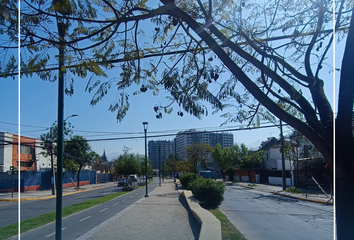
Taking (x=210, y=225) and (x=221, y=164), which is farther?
(x=221, y=164)

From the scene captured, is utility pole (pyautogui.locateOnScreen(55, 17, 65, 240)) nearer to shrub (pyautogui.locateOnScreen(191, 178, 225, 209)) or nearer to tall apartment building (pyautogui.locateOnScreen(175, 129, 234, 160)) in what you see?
shrub (pyautogui.locateOnScreen(191, 178, 225, 209))

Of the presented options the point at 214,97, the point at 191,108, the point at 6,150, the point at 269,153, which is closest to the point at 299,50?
the point at 214,97

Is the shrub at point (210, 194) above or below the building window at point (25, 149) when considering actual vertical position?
below

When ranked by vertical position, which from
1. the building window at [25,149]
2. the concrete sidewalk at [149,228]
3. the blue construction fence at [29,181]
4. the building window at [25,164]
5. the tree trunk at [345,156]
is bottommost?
the blue construction fence at [29,181]

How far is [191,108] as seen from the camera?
17.0ft

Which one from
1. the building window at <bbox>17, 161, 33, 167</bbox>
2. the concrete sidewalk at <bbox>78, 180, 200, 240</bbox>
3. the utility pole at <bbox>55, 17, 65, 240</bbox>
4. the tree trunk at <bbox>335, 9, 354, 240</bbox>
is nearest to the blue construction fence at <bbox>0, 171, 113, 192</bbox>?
the building window at <bbox>17, 161, 33, 167</bbox>

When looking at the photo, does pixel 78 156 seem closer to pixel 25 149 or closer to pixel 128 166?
pixel 25 149

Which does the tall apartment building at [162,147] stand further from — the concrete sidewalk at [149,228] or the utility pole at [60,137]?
the utility pole at [60,137]

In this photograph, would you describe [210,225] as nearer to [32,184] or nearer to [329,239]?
[329,239]

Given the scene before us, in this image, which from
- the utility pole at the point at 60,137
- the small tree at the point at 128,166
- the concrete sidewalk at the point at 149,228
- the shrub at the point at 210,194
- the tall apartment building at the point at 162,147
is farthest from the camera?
the tall apartment building at the point at 162,147

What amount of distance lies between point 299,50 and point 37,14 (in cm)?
501

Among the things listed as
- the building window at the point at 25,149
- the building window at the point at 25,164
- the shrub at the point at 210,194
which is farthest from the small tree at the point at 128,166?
the shrub at the point at 210,194

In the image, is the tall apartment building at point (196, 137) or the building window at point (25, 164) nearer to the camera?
the tall apartment building at point (196, 137)

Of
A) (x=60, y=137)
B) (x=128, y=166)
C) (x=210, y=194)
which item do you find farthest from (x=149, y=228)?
→ (x=128, y=166)
